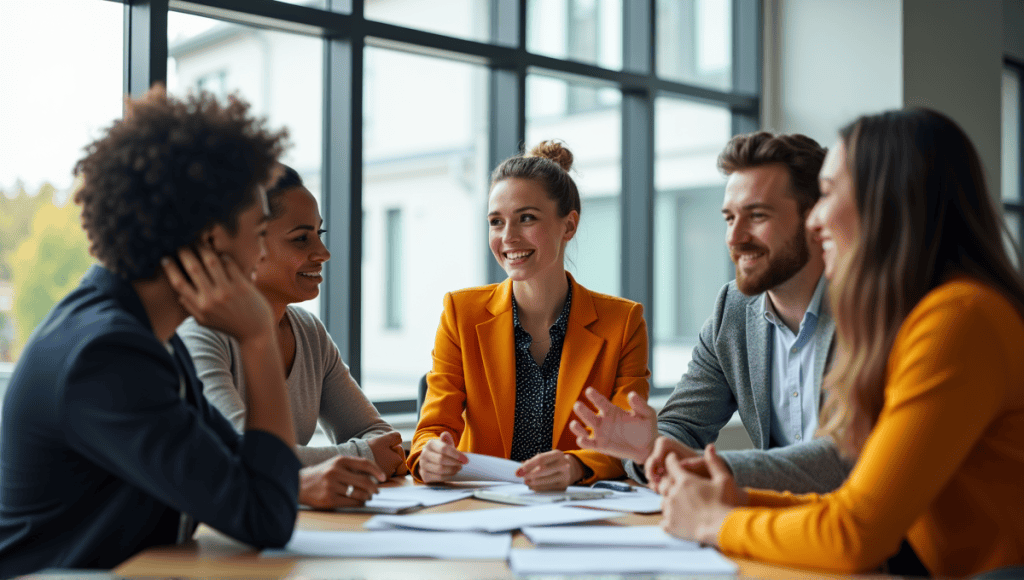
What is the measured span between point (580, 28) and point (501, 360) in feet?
9.53

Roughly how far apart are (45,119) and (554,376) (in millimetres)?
1904

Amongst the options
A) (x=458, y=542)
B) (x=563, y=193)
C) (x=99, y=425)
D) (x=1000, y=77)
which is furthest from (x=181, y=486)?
(x=1000, y=77)

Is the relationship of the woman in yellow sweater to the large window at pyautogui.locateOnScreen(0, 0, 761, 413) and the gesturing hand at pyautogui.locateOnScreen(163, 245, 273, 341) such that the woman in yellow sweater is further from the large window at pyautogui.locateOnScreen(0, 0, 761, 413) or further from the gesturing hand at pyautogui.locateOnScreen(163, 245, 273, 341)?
the large window at pyautogui.locateOnScreen(0, 0, 761, 413)

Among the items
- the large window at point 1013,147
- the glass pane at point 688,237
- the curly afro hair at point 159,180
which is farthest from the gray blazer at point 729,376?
the large window at point 1013,147

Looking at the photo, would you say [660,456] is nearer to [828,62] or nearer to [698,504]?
[698,504]

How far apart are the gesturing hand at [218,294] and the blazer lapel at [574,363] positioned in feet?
3.46

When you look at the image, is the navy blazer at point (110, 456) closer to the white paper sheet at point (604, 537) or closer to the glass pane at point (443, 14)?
the white paper sheet at point (604, 537)

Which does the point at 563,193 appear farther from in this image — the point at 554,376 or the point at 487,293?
the point at 554,376

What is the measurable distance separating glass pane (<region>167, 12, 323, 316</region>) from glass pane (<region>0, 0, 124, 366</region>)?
1.27 ft

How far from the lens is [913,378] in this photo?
1042 millimetres

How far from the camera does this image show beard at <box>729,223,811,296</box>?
1961 millimetres

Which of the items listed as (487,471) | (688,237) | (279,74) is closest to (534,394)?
(487,471)

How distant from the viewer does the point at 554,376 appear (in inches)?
87.8

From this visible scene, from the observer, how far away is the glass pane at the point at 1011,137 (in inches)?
223
